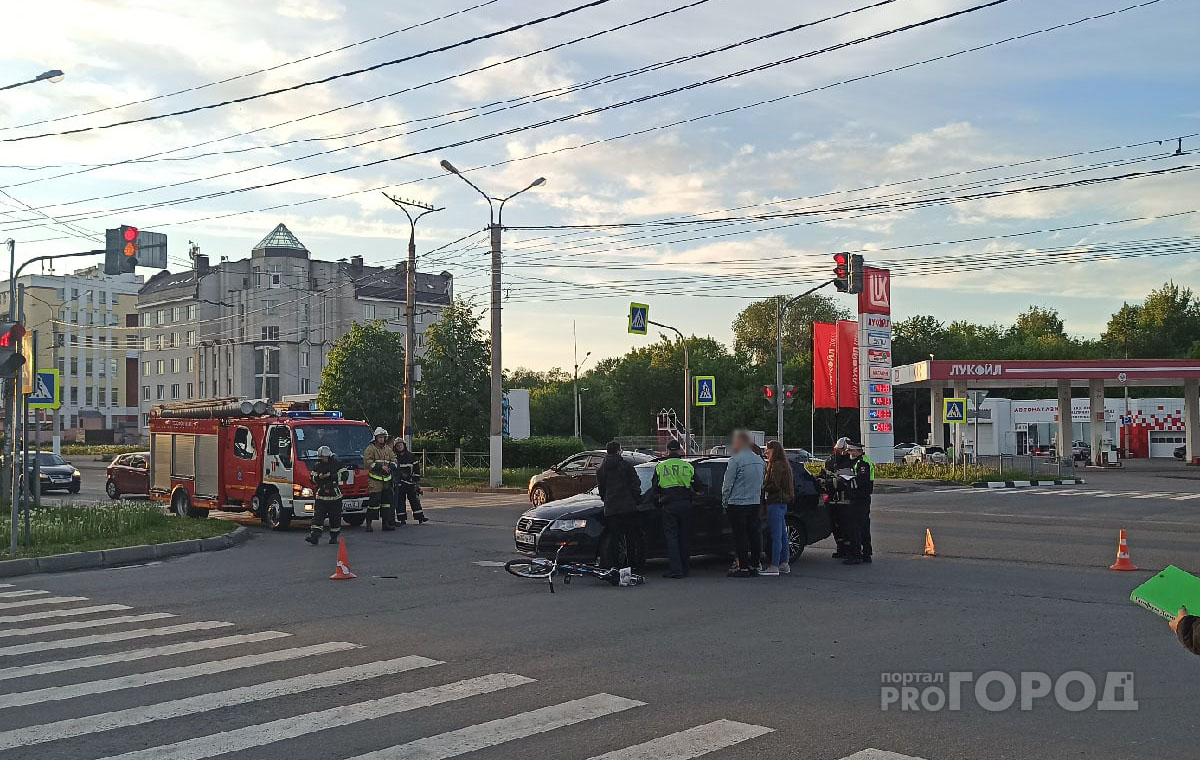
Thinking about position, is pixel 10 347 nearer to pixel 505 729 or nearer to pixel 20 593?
pixel 20 593

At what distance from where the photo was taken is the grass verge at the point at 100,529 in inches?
653

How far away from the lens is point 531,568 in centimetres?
1274

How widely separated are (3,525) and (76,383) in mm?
106701

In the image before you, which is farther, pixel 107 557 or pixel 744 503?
pixel 107 557

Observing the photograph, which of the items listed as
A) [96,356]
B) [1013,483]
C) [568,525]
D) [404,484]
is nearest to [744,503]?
[568,525]

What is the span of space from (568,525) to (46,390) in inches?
575

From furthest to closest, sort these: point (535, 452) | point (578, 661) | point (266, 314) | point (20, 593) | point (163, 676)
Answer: point (266, 314) < point (535, 452) < point (20, 593) < point (578, 661) < point (163, 676)

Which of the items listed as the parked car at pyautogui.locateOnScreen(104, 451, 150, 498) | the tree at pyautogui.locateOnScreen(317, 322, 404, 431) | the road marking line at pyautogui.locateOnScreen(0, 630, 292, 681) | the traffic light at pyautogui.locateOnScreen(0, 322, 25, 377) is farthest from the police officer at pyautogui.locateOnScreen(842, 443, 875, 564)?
the tree at pyautogui.locateOnScreen(317, 322, 404, 431)

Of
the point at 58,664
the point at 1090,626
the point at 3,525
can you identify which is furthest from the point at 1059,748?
the point at 3,525

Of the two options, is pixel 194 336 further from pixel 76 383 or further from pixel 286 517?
pixel 286 517

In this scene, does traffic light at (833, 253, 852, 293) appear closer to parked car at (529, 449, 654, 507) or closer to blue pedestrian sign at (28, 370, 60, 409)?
parked car at (529, 449, 654, 507)

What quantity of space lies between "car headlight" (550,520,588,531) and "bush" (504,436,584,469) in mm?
28012

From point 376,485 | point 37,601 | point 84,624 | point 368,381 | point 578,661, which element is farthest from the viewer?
point 368,381

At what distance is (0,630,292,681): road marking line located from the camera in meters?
8.05
